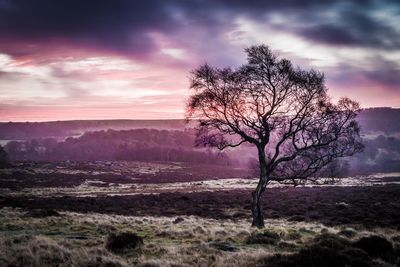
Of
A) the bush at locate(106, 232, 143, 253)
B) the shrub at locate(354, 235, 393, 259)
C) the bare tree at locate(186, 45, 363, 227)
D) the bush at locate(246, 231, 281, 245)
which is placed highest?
the bare tree at locate(186, 45, 363, 227)

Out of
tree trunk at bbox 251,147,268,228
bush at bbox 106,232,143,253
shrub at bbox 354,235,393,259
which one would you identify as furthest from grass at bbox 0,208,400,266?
tree trunk at bbox 251,147,268,228

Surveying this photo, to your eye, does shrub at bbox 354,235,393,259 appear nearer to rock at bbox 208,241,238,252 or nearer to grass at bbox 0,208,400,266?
grass at bbox 0,208,400,266

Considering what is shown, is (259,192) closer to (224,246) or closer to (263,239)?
(263,239)

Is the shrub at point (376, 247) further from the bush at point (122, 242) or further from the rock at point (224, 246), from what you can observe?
the bush at point (122, 242)

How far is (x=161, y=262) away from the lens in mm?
10914

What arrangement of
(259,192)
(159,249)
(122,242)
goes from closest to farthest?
(159,249), (122,242), (259,192)

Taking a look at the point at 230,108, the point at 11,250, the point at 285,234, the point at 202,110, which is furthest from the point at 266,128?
the point at 11,250

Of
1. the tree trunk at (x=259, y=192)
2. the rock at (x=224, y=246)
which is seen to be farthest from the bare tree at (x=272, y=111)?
the rock at (x=224, y=246)

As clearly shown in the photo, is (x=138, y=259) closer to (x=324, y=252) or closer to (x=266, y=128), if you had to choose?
(x=324, y=252)

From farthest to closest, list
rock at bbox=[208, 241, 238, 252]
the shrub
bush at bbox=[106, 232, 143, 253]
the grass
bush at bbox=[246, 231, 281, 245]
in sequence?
bush at bbox=[246, 231, 281, 245] → rock at bbox=[208, 241, 238, 252] → bush at bbox=[106, 232, 143, 253] → the shrub → the grass

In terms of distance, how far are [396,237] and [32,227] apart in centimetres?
1767

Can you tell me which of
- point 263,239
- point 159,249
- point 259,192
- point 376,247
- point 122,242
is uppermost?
point 259,192

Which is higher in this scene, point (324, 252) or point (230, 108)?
point (230, 108)

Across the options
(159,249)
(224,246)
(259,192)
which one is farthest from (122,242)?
(259,192)
